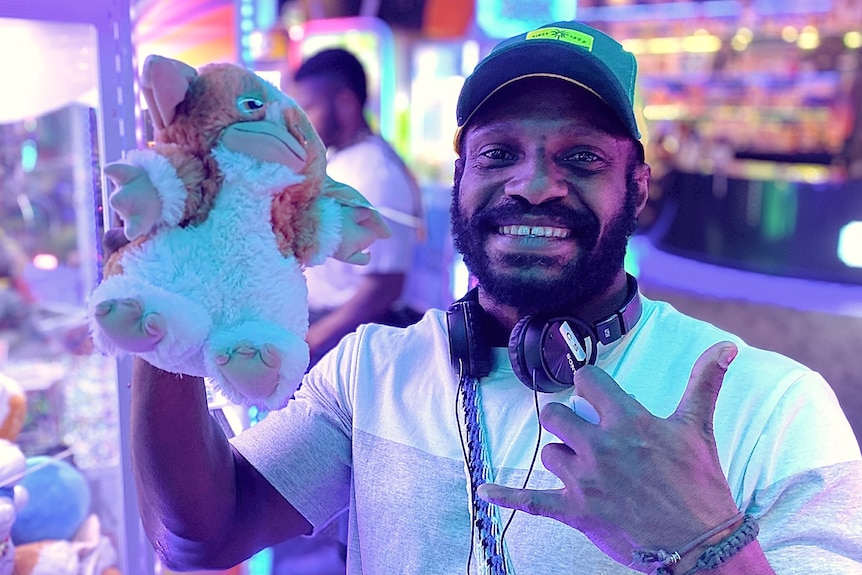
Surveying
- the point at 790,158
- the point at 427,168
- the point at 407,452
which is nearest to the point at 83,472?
the point at 407,452

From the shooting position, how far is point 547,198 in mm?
1030

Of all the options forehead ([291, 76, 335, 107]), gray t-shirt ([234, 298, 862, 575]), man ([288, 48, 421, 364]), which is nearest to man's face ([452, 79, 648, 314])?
gray t-shirt ([234, 298, 862, 575])

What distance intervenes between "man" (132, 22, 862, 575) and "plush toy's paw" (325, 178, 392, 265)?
0.25 m

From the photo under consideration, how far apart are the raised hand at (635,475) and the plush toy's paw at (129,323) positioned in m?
0.35

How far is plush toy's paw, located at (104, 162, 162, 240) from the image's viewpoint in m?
0.65

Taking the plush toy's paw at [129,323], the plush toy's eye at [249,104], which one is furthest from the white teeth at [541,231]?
the plush toy's paw at [129,323]

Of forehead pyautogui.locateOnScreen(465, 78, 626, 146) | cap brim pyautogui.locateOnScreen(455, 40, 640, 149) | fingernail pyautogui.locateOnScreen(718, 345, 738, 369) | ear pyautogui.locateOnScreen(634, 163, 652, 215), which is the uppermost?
cap brim pyautogui.locateOnScreen(455, 40, 640, 149)

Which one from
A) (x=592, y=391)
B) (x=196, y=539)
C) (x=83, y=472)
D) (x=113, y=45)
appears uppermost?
(x=113, y=45)

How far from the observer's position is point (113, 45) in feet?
3.93

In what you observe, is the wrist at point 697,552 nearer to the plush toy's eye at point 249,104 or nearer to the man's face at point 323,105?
the plush toy's eye at point 249,104

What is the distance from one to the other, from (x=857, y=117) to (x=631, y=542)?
9046mm

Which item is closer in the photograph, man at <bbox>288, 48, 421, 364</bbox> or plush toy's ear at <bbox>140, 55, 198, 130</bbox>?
plush toy's ear at <bbox>140, 55, 198, 130</bbox>

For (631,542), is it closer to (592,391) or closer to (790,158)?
(592,391)

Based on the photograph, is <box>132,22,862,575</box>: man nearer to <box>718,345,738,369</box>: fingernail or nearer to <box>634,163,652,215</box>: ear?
<box>634,163,652,215</box>: ear
